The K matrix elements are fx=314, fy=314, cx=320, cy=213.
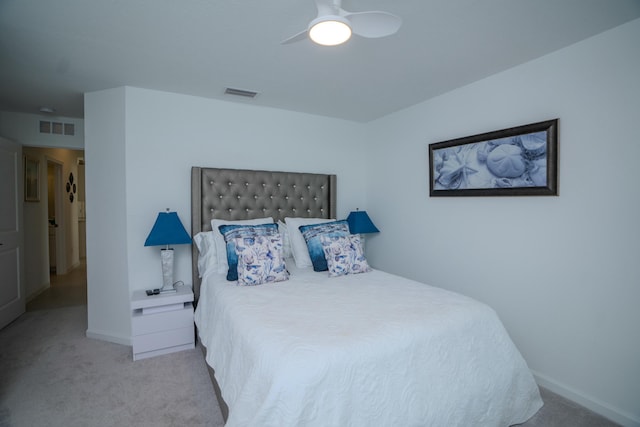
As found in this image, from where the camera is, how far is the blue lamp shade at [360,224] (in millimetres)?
3615

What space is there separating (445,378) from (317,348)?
72 centimetres

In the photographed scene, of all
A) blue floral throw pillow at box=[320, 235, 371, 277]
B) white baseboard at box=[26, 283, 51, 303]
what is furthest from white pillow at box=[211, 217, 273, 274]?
white baseboard at box=[26, 283, 51, 303]

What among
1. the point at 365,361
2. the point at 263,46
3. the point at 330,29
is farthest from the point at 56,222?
the point at 365,361

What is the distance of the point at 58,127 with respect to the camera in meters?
3.78

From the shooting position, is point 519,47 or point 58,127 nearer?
point 519,47

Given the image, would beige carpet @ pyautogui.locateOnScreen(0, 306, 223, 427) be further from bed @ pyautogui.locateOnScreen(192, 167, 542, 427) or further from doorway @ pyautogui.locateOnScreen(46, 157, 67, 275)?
doorway @ pyautogui.locateOnScreen(46, 157, 67, 275)

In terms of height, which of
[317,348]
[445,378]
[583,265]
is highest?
[583,265]

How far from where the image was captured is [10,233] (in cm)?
348

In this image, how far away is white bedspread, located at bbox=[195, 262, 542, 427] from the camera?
50.7 inches

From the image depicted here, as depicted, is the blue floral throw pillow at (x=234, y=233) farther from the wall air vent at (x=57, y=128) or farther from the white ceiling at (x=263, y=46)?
the wall air vent at (x=57, y=128)

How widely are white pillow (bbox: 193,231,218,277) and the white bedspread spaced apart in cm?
73

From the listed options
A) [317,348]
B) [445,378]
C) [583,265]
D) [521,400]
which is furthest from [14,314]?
[583,265]

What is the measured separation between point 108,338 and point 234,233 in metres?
1.69

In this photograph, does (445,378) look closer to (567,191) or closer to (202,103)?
(567,191)
